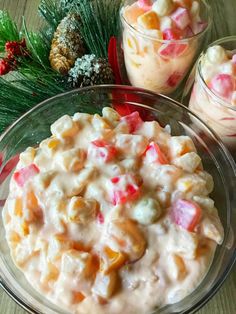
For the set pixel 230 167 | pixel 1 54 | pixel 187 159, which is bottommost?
pixel 230 167

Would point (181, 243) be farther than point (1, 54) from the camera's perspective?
No

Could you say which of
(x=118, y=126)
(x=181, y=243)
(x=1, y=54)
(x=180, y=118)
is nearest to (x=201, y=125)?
(x=180, y=118)

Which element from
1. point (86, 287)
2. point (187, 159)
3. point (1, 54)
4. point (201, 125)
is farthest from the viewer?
point (1, 54)

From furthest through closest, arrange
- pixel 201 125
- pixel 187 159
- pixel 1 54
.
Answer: pixel 1 54 < pixel 201 125 < pixel 187 159

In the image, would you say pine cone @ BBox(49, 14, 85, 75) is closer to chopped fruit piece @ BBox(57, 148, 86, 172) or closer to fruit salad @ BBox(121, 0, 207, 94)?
fruit salad @ BBox(121, 0, 207, 94)

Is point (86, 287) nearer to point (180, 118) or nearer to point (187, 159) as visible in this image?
point (187, 159)

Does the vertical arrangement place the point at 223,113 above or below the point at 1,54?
below

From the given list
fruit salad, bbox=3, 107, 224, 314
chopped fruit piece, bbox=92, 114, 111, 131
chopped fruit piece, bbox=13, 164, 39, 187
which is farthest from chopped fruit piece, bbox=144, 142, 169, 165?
chopped fruit piece, bbox=13, 164, 39, 187
